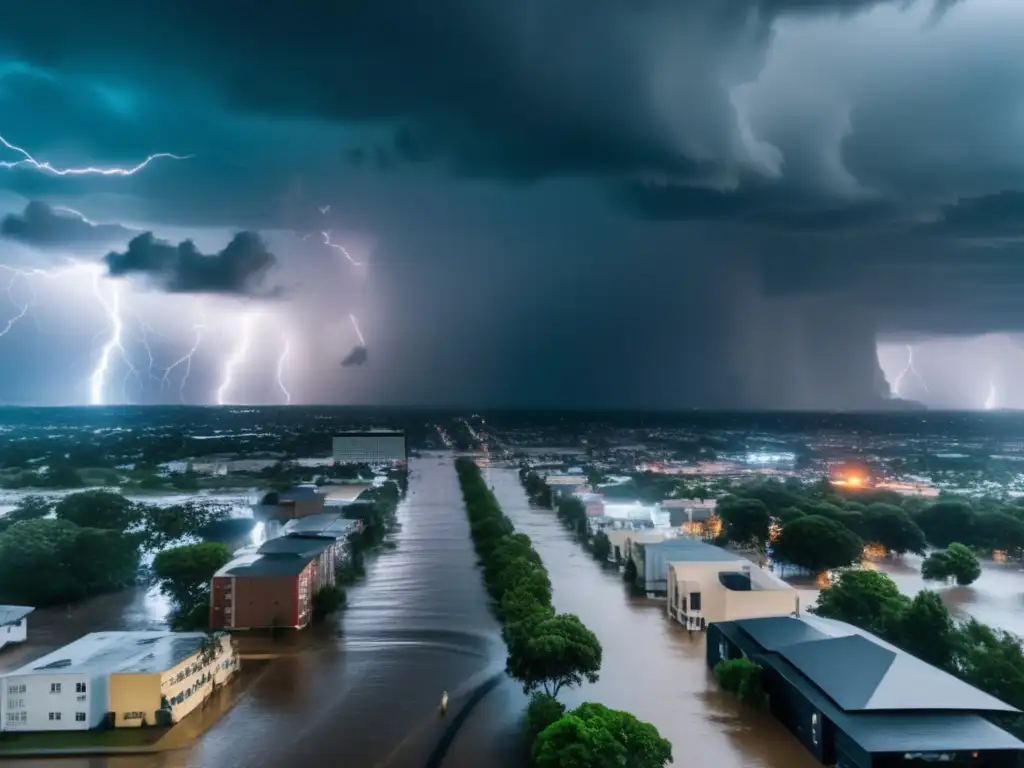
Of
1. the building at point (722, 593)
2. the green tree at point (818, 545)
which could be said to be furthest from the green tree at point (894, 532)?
the building at point (722, 593)

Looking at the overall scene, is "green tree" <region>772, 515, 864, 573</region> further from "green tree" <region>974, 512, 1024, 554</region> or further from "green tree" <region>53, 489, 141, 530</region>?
"green tree" <region>53, 489, 141, 530</region>

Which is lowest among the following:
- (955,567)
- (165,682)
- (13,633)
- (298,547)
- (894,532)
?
(13,633)

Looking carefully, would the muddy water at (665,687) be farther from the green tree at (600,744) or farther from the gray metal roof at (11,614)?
the gray metal roof at (11,614)

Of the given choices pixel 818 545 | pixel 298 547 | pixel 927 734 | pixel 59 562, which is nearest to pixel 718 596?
pixel 927 734

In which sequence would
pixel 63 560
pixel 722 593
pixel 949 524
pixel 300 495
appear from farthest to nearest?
1. pixel 300 495
2. pixel 949 524
3. pixel 63 560
4. pixel 722 593

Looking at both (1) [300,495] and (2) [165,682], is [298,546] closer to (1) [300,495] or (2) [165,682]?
(2) [165,682]

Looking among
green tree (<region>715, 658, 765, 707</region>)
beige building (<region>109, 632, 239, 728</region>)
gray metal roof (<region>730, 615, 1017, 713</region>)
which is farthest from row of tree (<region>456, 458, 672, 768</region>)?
beige building (<region>109, 632, 239, 728</region>)
